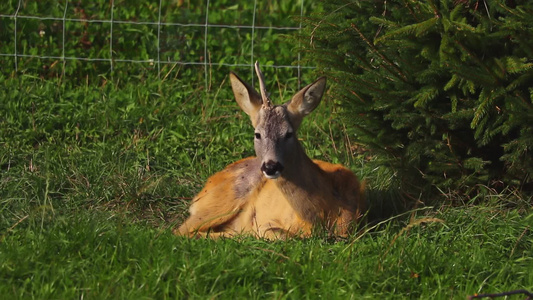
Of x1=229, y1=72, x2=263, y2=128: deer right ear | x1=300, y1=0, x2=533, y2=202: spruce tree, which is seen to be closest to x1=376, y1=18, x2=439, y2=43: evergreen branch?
x1=300, y1=0, x2=533, y2=202: spruce tree

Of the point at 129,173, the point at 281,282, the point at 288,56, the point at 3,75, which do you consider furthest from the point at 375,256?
the point at 3,75

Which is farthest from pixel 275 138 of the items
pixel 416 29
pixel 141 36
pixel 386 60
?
pixel 141 36

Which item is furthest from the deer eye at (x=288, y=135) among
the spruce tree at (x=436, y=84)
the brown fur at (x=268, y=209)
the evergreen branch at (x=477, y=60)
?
the evergreen branch at (x=477, y=60)

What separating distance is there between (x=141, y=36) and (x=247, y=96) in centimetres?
310

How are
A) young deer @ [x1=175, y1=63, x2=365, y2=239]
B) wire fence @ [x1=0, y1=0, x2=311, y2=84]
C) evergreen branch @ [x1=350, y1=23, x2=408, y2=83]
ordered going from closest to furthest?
young deer @ [x1=175, y1=63, x2=365, y2=239] → evergreen branch @ [x1=350, y1=23, x2=408, y2=83] → wire fence @ [x1=0, y1=0, x2=311, y2=84]

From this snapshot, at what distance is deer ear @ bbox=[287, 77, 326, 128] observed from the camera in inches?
213

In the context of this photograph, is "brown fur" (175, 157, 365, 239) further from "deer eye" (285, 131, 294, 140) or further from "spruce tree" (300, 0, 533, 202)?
"spruce tree" (300, 0, 533, 202)

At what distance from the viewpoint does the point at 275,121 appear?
17.4ft

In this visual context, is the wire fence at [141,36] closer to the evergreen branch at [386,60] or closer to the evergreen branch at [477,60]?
the evergreen branch at [386,60]

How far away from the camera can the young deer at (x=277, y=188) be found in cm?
523

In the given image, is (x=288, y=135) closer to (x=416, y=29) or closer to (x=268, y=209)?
(x=268, y=209)

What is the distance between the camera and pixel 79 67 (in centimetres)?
809

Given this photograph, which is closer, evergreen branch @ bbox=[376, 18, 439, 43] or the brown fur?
evergreen branch @ bbox=[376, 18, 439, 43]

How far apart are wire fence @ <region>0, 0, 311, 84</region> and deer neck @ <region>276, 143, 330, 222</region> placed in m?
2.61
